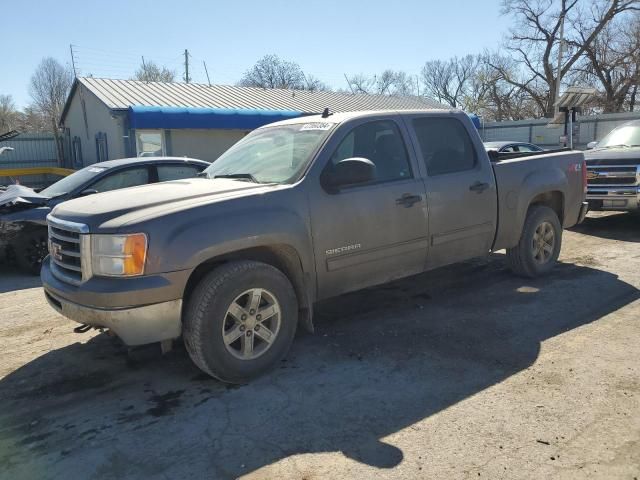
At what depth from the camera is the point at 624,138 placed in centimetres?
1072

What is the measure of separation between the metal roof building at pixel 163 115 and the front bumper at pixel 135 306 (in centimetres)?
1342

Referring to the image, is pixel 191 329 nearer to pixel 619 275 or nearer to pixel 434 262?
pixel 434 262

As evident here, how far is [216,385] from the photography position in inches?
151

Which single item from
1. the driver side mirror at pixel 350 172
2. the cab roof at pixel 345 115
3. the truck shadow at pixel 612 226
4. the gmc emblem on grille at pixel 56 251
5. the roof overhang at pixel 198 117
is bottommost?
the truck shadow at pixel 612 226

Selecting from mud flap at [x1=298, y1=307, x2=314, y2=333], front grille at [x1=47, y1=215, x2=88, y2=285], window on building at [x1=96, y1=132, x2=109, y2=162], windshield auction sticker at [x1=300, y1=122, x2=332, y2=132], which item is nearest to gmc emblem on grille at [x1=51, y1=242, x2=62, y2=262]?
front grille at [x1=47, y1=215, x2=88, y2=285]

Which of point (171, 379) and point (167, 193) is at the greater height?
point (167, 193)

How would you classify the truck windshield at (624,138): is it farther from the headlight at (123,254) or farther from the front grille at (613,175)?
the headlight at (123,254)

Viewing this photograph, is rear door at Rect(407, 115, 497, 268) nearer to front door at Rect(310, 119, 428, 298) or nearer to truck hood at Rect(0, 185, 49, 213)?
front door at Rect(310, 119, 428, 298)

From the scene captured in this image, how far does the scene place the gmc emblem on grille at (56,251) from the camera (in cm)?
393

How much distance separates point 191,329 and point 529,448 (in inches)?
87.5

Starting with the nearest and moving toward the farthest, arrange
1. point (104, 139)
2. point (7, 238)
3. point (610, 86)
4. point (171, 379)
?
1. point (171, 379)
2. point (7, 238)
3. point (104, 139)
4. point (610, 86)

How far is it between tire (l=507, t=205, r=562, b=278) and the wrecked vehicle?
16.3 ft

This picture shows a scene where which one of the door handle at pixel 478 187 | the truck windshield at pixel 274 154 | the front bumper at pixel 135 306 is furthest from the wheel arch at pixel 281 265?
the door handle at pixel 478 187

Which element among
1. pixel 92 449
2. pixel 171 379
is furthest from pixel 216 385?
pixel 92 449
